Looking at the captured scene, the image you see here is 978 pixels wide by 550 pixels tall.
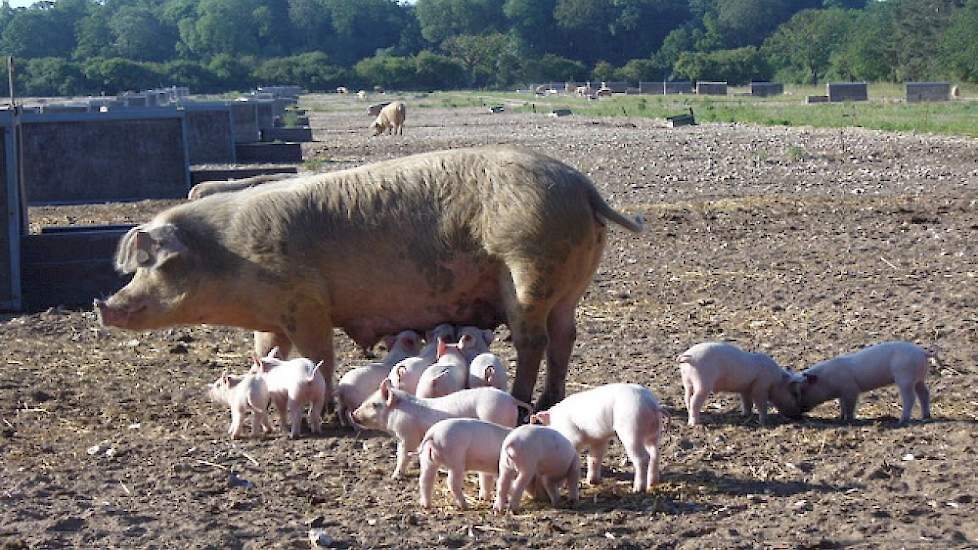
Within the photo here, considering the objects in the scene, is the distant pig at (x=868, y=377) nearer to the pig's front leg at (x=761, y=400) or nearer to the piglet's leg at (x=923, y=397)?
the piglet's leg at (x=923, y=397)

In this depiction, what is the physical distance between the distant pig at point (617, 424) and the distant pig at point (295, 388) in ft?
4.45

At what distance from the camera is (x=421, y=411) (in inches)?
258

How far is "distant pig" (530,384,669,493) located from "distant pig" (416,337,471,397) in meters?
0.78

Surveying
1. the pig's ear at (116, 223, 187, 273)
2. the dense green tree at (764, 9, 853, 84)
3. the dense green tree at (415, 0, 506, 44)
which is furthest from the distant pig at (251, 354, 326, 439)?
the dense green tree at (415, 0, 506, 44)

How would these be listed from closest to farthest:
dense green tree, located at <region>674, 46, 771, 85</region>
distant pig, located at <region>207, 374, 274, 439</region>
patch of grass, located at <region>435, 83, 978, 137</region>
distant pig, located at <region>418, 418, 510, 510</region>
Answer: distant pig, located at <region>418, 418, 510, 510</region> → distant pig, located at <region>207, 374, 274, 439</region> → patch of grass, located at <region>435, 83, 978, 137</region> → dense green tree, located at <region>674, 46, 771, 85</region>

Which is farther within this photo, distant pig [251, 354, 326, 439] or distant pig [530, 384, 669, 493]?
distant pig [251, 354, 326, 439]

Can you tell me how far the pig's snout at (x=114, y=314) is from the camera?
8.21 metres

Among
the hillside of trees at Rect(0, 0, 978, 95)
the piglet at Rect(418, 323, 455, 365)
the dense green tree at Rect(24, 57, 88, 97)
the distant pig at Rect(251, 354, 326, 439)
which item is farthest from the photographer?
the hillside of trees at Rect(0, 0, 978, 95)

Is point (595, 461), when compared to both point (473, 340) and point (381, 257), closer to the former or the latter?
point (473, 340)

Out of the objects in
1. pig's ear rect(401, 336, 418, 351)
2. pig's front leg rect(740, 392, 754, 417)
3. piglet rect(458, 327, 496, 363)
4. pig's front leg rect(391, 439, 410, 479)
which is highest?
piglet rect(458, 327, 496, 363)

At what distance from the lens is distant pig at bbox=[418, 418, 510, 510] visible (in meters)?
5.95

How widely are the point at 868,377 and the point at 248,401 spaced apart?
3112 mm

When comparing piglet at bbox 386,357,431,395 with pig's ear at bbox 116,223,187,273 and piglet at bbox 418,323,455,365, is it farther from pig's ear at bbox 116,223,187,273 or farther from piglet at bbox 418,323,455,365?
pig's ear at bbox 116,223,187,273

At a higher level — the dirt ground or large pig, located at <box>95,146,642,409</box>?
large pig, located at <box>95,146,642,409</box>
